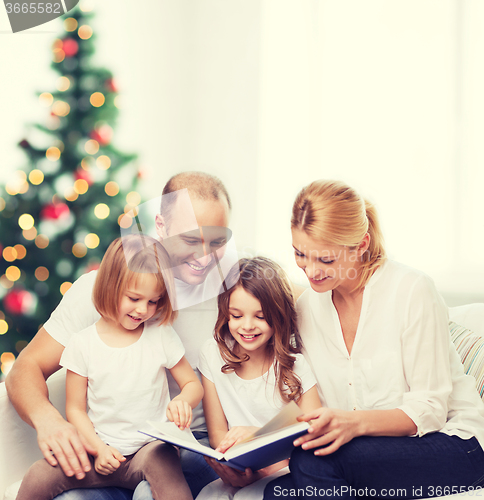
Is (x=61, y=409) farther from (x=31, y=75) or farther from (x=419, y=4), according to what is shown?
(x=419, y=4)

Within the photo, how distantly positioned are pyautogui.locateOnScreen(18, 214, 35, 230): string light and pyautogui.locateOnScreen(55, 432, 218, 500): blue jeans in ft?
4.36

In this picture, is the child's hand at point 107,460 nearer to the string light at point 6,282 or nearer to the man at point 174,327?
the man at point 174,327

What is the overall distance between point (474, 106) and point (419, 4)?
21.7 inches

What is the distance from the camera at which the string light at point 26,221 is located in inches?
84.1

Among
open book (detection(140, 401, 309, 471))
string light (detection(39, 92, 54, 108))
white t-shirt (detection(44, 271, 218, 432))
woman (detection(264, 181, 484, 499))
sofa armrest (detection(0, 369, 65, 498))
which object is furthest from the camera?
string light (detection(39, 92, 54, 108))

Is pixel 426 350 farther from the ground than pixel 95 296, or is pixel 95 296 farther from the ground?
pixel 95 296

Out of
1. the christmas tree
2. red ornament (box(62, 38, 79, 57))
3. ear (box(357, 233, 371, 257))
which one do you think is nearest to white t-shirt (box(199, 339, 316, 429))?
ear (box(357, 233, 371, 257))

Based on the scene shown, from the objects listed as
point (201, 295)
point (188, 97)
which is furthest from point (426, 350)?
point (188, 97)

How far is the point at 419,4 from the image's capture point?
2180 millimetres

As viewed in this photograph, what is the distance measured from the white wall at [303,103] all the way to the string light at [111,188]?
0.59 ft

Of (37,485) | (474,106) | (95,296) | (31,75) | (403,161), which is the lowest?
(37,485)

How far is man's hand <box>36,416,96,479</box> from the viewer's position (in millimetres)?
1046

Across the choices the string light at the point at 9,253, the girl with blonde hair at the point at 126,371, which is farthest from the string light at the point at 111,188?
the girl with blonde hair at the point at 126,371

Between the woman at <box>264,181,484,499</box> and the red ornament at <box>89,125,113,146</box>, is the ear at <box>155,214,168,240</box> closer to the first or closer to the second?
the woman at <box>264,181,484,499</box>
